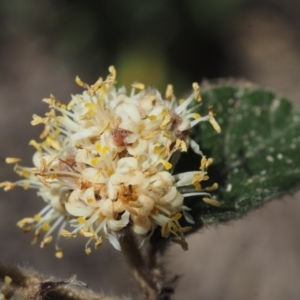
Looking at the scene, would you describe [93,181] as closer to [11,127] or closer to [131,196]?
[131,196]

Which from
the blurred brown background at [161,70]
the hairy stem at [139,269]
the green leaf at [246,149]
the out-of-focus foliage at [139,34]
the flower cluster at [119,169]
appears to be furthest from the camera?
the out-of-focus foliage at [139,34]

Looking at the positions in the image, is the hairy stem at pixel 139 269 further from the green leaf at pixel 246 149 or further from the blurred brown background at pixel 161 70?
the blurred brown background at pixel 161 70

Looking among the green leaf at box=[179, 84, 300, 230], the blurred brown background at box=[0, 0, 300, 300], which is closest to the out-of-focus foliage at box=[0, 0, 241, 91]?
the blurred brown background at box=[0, 0, 300, 300]

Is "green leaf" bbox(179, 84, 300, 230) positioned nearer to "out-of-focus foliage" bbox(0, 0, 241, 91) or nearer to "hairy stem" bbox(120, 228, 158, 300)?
"hairy stem" bbox(120, 228, 158, 300)

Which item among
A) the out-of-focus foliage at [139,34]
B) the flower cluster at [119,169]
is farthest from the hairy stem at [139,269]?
the out-of-focus foliage at [139,34]

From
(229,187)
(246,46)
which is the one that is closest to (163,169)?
(229,187)

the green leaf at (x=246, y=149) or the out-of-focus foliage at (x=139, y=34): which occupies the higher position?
the out-of-focus foliage at (x=139, y=34)

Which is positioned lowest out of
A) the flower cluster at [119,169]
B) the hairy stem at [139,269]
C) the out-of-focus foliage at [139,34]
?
the hairy stem at [139,269]
